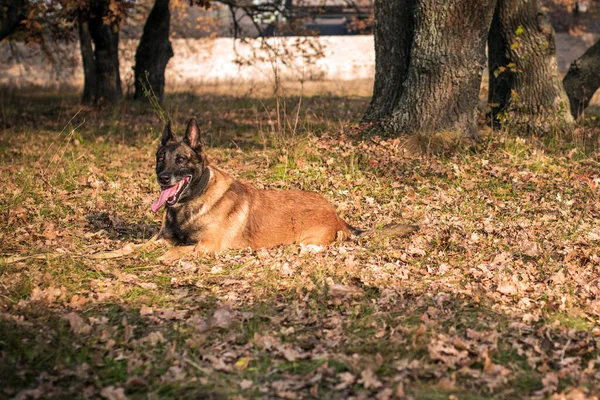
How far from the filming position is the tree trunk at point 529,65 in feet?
42.1

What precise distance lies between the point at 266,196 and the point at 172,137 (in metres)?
1.27

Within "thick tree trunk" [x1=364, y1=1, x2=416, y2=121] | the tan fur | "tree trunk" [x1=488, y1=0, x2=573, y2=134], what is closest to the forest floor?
the tan fur

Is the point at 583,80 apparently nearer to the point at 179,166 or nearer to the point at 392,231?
the point at 392,231

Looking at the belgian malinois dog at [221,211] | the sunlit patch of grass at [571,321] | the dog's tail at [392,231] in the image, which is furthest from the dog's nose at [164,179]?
the sunlit patch of grass at [571,321]

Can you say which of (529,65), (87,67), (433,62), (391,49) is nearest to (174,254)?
(433,62)

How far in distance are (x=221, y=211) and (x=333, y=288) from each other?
6.38 feet

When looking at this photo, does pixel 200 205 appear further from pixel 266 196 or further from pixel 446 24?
pixel 446 24

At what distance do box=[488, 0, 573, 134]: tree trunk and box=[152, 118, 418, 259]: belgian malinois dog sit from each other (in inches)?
242

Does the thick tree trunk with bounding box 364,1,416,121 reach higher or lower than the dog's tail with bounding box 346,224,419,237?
higher

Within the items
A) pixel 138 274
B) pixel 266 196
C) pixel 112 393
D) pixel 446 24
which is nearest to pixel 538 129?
pixel 446 24

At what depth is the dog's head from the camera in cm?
709

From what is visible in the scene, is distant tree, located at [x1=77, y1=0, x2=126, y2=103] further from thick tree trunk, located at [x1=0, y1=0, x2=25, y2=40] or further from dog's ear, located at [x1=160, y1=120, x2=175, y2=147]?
dog's ear, located at [x1=160, y1=120, x2=175, y2=147]

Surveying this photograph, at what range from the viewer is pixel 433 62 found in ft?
36.6

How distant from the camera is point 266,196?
7.82 m
